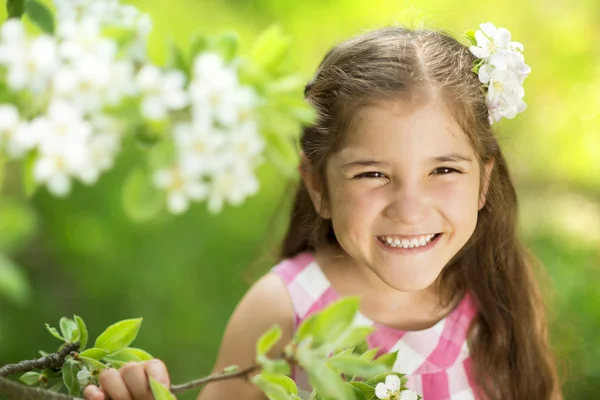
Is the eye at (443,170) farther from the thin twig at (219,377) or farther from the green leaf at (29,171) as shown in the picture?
the green leaf at (29,171)

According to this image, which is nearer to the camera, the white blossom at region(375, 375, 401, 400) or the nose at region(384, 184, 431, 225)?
the white blossom at region(375, 375, 401, 400)

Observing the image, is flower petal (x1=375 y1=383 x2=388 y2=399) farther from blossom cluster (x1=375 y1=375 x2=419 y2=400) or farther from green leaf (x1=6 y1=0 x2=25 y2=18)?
green leaf (x1=6 y1=0 x2=25 y2=18)

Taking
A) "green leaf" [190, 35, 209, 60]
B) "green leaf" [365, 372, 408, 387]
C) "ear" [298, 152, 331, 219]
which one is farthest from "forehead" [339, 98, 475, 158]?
"green leaf" [190, 35, 209, 60]

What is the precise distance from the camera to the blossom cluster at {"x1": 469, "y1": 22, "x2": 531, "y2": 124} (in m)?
1.21

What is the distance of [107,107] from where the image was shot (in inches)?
26.3

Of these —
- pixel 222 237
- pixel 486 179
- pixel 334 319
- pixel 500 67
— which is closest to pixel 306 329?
pixel 334 319

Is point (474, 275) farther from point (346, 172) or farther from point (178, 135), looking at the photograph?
point (178, 135)

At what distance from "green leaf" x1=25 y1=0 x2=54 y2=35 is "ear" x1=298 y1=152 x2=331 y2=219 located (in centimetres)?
70

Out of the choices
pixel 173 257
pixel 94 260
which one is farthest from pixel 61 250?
pixel 173 257

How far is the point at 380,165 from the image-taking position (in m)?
1.22

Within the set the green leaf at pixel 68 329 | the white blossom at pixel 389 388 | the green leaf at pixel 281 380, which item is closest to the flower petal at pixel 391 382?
the white blossom at pixel 389 388

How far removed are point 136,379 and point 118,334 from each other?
61mm

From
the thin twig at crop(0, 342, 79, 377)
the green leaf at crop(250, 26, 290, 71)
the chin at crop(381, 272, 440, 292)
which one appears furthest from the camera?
the chin at crop(381, 272, 440, 292)

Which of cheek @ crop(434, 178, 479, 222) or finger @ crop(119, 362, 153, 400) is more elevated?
cheek @ crop(434, 178, 479, 222)
